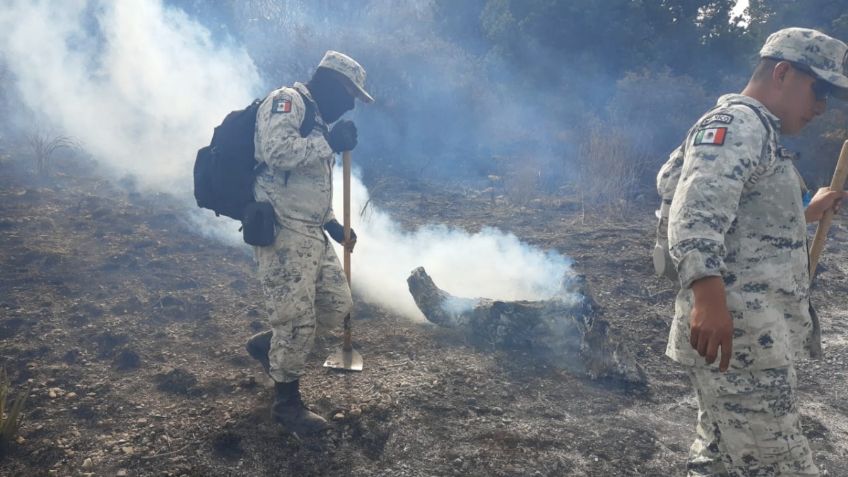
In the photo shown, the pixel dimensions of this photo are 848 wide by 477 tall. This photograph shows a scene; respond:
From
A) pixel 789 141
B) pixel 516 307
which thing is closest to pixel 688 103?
pixel 789 141

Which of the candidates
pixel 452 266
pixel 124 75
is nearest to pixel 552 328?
pixel 452 266

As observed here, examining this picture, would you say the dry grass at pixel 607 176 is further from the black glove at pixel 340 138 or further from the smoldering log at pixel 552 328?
the black glove at pixel 340 138

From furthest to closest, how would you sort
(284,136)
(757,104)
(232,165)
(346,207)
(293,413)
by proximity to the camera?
1. (346,207)
2. (293,413)
3. (232,165)
4. (284,136)
5. (757,104)

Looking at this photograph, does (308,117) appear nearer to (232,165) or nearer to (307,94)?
(307,94)

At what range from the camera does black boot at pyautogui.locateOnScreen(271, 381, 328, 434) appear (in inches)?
121

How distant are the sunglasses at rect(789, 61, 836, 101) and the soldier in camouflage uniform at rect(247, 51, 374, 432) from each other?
7.12ft

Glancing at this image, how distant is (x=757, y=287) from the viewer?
1930 mm

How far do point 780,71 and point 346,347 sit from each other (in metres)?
3.13

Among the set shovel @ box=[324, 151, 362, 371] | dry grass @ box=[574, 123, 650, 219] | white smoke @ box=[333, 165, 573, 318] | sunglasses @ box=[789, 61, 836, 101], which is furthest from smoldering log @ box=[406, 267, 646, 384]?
dry grass @ box=[574, 123, 650, 219]

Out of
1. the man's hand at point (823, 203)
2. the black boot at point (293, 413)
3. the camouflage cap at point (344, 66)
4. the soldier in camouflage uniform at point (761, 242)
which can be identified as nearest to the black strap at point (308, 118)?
the camouflage cap at point (344, 66)

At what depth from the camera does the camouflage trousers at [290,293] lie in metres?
3.04

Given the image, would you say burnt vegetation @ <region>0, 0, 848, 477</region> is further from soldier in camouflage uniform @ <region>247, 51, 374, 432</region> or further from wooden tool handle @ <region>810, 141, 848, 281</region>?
wooden tool handle @ <region>810, 141, 848, 281</region>

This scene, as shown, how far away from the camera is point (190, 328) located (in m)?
4.64

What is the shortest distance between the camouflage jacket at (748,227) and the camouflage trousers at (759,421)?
0.21ft
